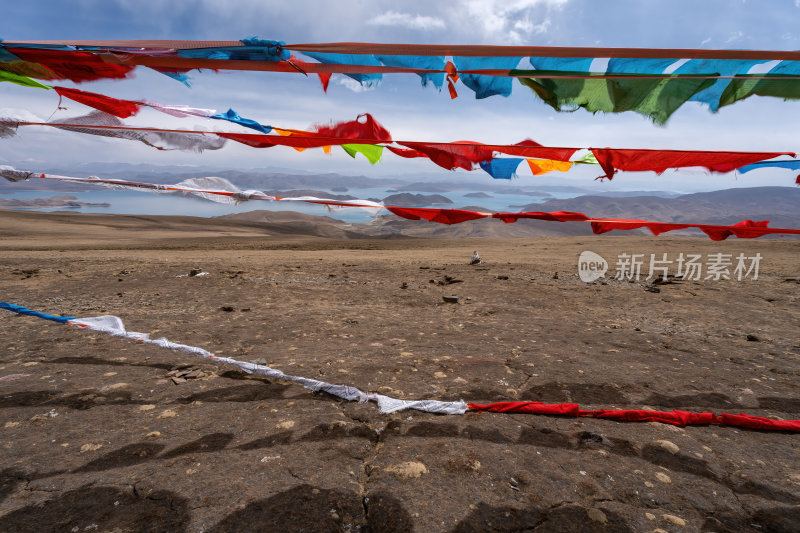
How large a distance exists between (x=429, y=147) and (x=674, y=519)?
9.94 ft

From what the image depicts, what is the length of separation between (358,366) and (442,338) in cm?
124

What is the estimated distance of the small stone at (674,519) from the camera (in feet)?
5.46

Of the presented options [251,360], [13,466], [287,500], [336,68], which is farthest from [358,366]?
[336,68]

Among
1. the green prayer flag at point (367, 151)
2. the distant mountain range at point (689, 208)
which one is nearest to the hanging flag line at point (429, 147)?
the green prayer flag at point (367, 151)

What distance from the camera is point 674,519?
1.69 m

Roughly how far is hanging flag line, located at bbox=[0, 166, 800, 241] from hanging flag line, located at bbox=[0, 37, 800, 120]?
98 cm

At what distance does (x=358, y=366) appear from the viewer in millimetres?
3287

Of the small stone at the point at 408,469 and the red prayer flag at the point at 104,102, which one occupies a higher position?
the red prayer flag at the point at 104,102

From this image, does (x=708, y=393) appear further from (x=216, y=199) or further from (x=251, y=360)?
(x=216, y=199)

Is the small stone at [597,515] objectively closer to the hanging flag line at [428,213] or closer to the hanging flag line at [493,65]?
the hanging flag line at [428,213]

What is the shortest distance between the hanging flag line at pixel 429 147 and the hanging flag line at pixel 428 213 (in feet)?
1.51

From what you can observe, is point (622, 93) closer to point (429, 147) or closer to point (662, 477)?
point (429, 147)

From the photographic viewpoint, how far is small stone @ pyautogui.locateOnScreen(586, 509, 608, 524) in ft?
5.46

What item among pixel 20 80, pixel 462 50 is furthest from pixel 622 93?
pixel 20 80
